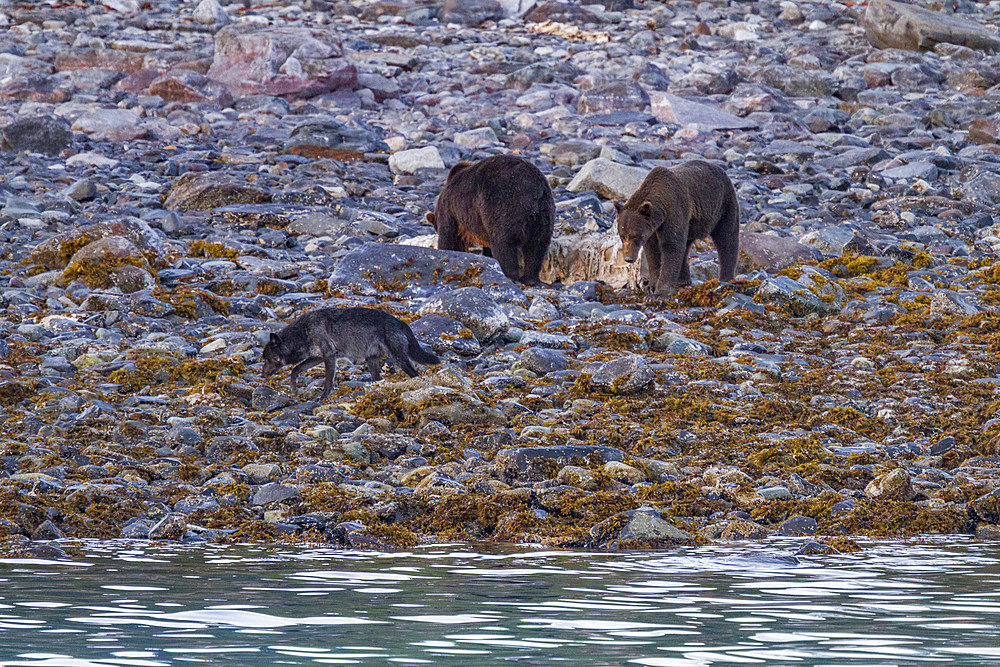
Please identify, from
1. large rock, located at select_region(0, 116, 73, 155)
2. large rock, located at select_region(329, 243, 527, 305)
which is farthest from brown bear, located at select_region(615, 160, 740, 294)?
large rock, located at select_region(0, 116, 73, 155)

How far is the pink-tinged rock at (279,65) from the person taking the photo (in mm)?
23219

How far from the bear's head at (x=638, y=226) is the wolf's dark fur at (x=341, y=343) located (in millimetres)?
2977

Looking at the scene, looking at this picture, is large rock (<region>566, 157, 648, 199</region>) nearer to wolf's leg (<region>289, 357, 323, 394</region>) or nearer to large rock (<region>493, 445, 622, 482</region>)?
wolf's leg (<region>289, 357, 323, 394</region>)

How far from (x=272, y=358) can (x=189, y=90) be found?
14.2 m

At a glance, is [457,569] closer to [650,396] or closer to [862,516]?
[862,516]

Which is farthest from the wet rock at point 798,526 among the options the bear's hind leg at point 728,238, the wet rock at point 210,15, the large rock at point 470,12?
the wet rock at point 210,15

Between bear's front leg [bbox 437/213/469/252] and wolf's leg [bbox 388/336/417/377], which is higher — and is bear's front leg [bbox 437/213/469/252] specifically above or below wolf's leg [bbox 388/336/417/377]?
above

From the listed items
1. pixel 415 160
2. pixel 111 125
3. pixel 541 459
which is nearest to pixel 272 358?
→ pixel 541 459

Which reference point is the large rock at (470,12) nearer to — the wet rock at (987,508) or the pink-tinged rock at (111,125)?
the pink-tinged rock at (111,125)

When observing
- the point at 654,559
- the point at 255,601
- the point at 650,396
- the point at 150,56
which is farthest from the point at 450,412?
the point at 150,56

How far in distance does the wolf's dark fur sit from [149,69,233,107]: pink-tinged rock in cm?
1377

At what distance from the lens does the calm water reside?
13.3ft

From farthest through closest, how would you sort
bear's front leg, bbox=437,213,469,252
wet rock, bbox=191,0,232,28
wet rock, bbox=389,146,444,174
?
wet rock, bbox=191,0,232,28 < wet rock, bbox=389,146,444,174 < bear's front leg, bbox=437,213,469,252

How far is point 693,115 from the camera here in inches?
843
